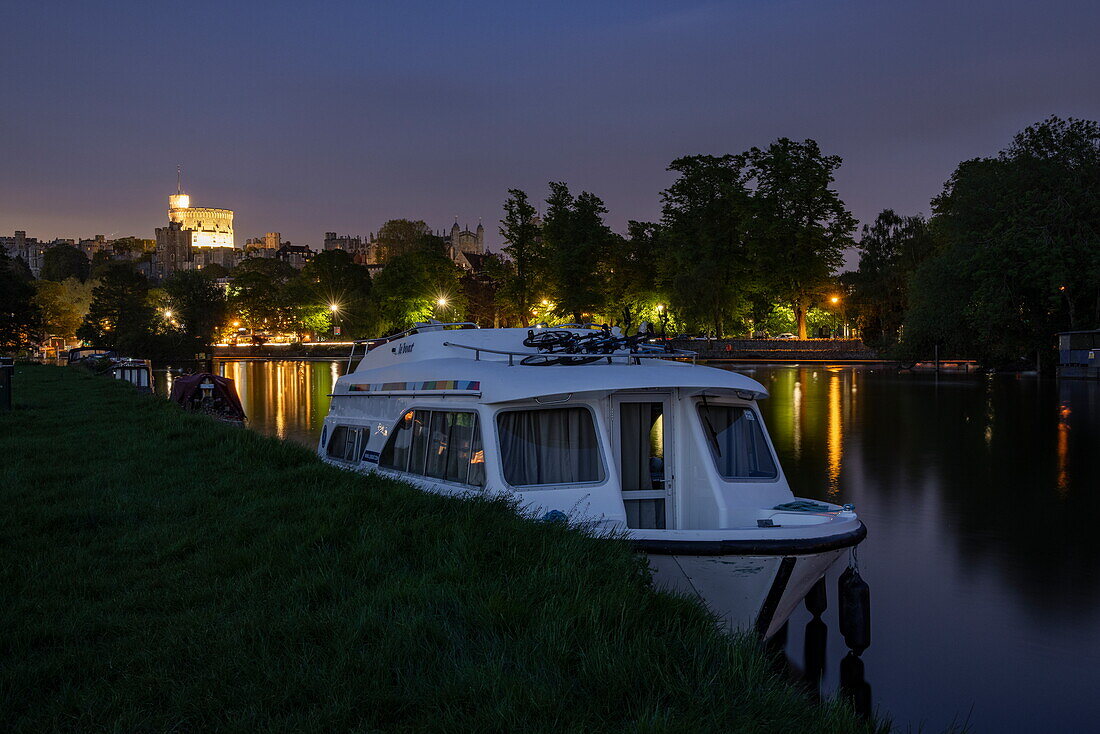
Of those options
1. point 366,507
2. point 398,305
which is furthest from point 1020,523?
point 398,305

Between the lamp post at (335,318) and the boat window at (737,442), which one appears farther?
the lamp post at (335,318)

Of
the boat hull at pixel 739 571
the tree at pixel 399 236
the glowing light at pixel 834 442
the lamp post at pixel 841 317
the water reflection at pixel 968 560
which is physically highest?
the tree at pixel 399 236

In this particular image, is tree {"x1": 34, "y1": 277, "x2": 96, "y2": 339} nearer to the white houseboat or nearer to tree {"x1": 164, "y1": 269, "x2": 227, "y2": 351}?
tree {"x1": 164, "y1": 269, "x2": 227, "y2": 351}

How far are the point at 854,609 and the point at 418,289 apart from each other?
96865 millimetres

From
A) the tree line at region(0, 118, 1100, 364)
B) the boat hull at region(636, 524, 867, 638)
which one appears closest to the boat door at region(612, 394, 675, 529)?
the boat hull at region(636, 524, 867, 638)

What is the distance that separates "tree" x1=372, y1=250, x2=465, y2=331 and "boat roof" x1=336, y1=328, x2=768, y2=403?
89200mm

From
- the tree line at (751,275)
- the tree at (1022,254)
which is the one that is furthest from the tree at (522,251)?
the tree at (1022,254)

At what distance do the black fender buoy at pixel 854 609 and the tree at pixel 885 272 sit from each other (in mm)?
80448

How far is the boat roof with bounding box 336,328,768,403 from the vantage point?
9367 millimetres

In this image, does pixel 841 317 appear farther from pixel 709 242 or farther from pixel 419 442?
pixel 419 442

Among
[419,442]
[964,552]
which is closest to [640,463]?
[419,442]

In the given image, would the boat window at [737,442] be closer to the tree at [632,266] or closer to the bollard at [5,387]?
the bollard at [5,387]

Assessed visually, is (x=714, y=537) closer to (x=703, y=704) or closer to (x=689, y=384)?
(x=689, y=384)

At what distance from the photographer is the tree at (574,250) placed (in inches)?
3398
